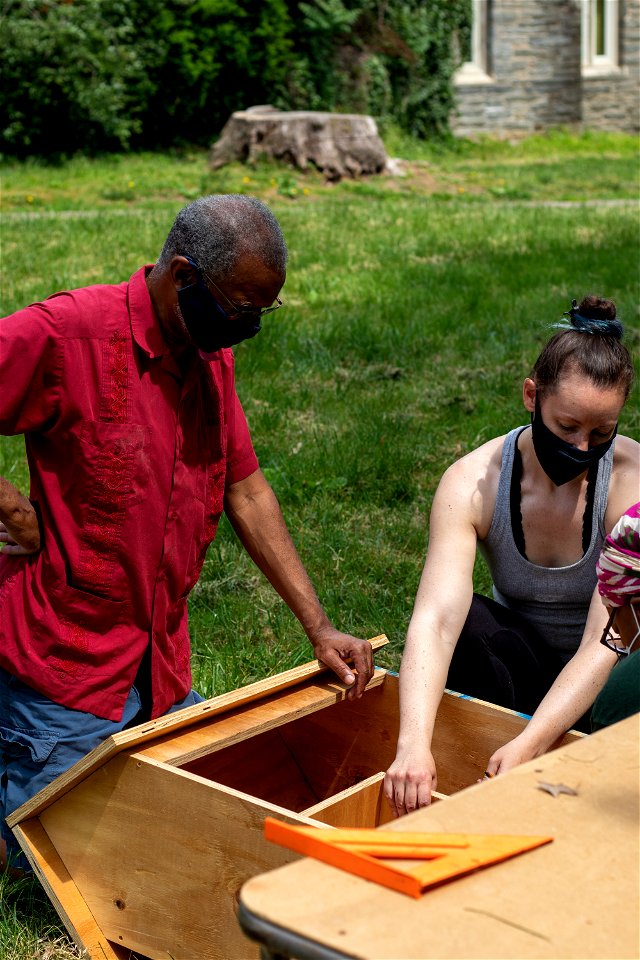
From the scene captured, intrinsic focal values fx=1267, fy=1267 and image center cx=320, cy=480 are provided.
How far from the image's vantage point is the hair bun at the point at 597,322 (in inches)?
123

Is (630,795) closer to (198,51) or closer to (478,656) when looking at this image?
(478,656)

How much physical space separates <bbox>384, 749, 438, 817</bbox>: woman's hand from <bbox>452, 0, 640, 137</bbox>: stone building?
61.0 ft

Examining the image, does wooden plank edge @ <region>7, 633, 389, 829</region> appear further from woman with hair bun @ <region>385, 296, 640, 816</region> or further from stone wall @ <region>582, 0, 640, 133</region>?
stone wall @ <region>582, 0, 640, 133</region>

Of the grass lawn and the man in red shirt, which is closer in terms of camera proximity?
the man in red shirt

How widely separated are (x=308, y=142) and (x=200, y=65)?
3162 mm

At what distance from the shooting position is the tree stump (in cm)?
1329

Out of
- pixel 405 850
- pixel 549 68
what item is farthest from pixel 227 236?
pixel 549 68

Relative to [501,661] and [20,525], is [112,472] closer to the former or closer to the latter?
[20,525]

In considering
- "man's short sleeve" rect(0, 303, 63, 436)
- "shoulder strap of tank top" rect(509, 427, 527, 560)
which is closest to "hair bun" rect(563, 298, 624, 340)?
"shoulder strap of tank top" rect(509, 427, 527, 560)

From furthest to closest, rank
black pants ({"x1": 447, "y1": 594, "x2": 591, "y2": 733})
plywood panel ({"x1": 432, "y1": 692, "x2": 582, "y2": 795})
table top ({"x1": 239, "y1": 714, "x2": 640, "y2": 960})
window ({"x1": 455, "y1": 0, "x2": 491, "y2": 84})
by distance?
window ({"x1": 455, "y1": 0, "x2": 491, "y2": 84}), black pants ({"x1": 447, "y1": 594, "x2": 591, "y2": 733}), plywood panel ({"x1": 432, "y1": 692, "x2": 582, "y2": 795}), table top ({"x1": 239, "y1": 714, "x2": 640, "y2": 960})

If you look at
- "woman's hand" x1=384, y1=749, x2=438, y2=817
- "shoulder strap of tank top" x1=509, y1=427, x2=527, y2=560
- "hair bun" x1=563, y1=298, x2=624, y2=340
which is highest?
"hair bun" x1=563, y1=298, x2=624, y2=340

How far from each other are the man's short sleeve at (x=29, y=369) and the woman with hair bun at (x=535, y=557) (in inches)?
40.7

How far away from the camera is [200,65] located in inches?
617

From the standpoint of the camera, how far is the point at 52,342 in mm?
2834
